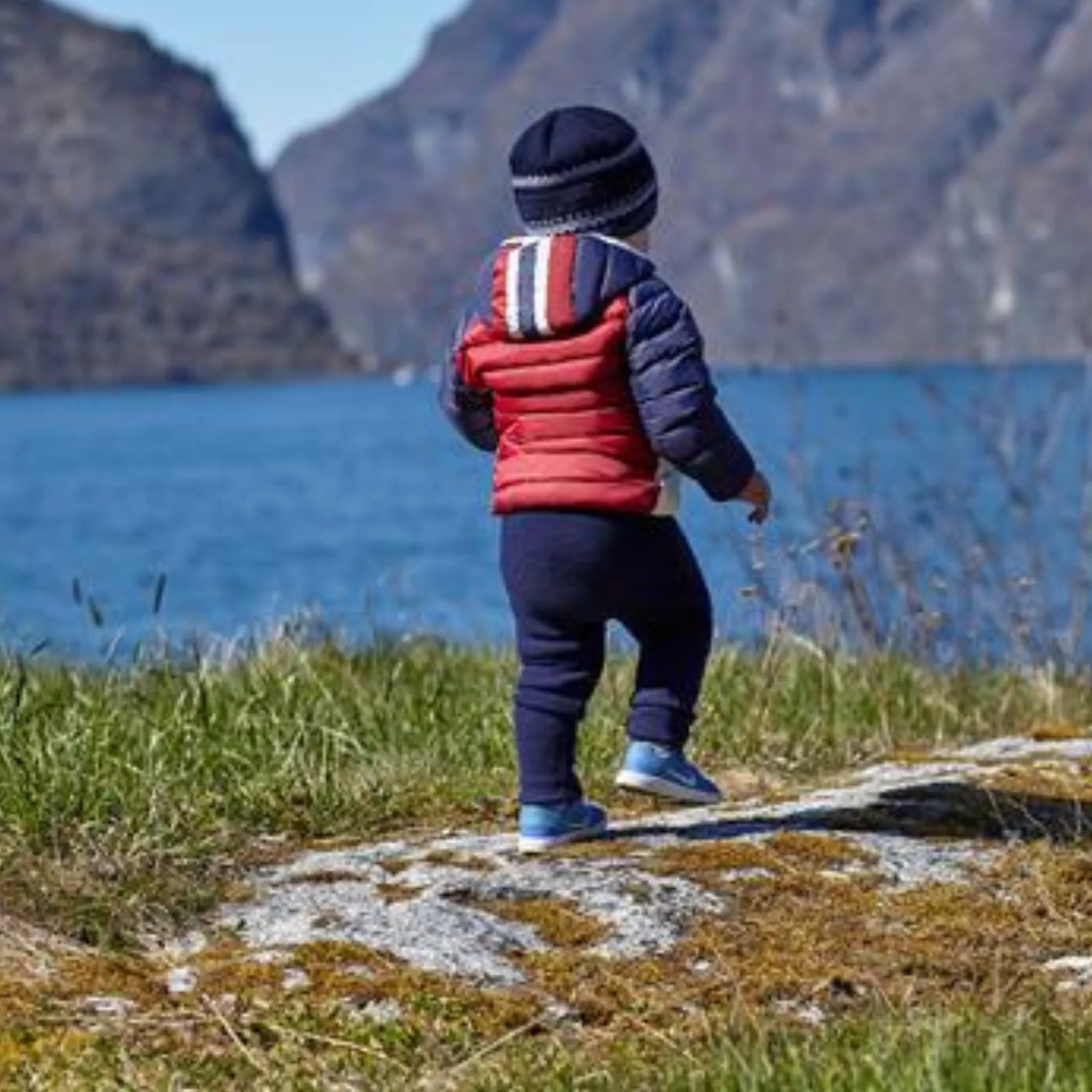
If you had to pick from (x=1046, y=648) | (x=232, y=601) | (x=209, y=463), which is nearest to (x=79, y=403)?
(x=209, y=463)

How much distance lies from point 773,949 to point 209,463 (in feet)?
249

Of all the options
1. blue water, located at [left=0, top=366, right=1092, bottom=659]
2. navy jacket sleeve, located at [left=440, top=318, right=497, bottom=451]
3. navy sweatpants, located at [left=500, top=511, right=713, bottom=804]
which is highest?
navy jacket sleeve, located at [left=440, top=318, right=497, bottom=451]

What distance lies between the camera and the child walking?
4848mm

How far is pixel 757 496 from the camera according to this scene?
503 centimetres

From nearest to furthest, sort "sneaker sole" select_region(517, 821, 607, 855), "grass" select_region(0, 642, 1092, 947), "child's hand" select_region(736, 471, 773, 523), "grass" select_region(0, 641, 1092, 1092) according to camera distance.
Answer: "grass" select_region(0, 641, 1092, 1092)
"grass" select_region(0, 642, 1092, 947)
"sneaker sole" select_region(517, 821, 607, 855)
"child's hand" select_region(736, 471, 773, 523)

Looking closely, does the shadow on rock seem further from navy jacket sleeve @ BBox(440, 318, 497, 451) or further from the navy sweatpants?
navy jacket sleeve @ BBox(440, 318, 497, 451)

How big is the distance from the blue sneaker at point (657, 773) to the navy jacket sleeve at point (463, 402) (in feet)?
2.00

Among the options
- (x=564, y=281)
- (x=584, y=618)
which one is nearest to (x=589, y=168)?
(x=564, y=281)

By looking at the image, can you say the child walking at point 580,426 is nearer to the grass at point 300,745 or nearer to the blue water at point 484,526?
the grass at point 300,745

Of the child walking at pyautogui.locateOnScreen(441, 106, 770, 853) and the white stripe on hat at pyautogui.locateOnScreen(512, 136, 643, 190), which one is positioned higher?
the white stripe on hat at pyautogui.locateOnScreen(512, 136, 643, 190)

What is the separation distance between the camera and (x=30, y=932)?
14.1 feet

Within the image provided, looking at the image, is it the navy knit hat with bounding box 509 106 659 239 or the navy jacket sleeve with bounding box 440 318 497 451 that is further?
the navy jacket sleeve with bounding box 440 318 497 451

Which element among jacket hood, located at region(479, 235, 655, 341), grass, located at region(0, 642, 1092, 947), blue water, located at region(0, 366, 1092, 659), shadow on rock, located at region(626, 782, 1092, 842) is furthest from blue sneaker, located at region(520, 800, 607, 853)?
blue water, located at region(0, 366, 1092, 659)

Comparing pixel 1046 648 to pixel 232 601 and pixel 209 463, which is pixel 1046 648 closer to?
pixel 232 601
